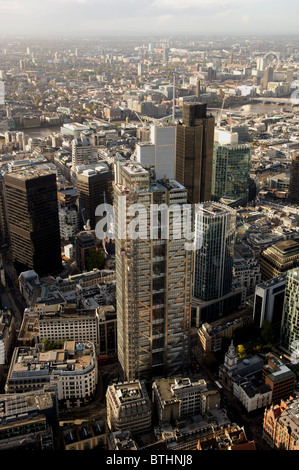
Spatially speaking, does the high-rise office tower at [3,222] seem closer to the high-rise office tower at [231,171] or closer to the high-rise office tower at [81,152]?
the high-rise office tower at [81,152]

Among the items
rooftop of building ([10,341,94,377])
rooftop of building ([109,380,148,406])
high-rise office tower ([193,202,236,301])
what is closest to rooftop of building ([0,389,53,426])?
rooftop of building ([10,341,94,377])

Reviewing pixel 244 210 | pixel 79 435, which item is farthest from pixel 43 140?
pixel 79 435

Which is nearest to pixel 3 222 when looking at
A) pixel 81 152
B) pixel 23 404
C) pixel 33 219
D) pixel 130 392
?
pixel 33 219

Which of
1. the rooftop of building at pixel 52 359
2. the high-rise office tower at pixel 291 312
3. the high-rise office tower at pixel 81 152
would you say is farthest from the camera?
the high-rise office tower at pixel 81 152

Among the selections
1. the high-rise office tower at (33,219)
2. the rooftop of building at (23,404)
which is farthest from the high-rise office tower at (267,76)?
the rooftop of building at (23,404)

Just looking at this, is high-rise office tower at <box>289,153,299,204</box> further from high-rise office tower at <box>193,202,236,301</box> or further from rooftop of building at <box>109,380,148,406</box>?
rooftop of building at <box>109,380,148,406</box>

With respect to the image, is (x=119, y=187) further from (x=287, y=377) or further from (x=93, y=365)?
(x=287, y=377)
